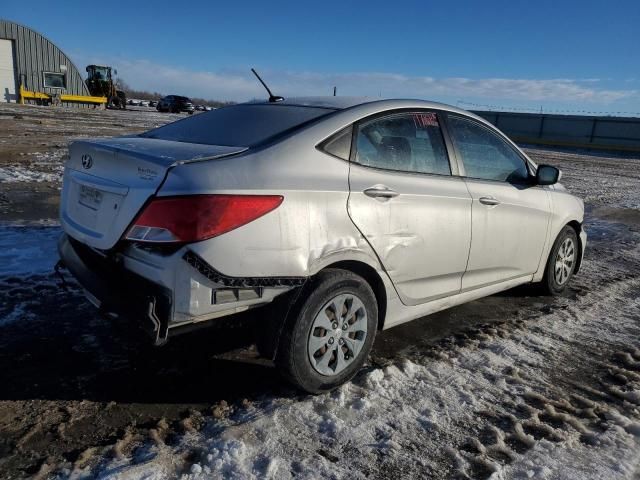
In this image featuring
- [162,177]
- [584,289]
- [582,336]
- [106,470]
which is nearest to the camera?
[106,470]

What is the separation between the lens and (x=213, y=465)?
2.29 m

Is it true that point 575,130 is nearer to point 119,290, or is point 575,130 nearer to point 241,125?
point 241,125

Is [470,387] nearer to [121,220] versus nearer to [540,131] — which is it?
[121,220]

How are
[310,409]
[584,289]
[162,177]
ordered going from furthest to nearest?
1. [584,289]
2. [310,409]
3. [162,177]

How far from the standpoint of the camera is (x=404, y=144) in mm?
3352

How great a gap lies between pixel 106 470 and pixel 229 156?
1561 millimetres

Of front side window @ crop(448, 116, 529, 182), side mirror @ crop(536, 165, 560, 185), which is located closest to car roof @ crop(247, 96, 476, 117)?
front side window @ crop(448, 116, 529, 182)

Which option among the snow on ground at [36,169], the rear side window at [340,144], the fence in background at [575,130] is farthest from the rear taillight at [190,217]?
the fence in background at [575,130]

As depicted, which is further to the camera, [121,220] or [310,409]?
[310,409]

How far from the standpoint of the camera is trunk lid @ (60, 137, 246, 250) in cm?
249

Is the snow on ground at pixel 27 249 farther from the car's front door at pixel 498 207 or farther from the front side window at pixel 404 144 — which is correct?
the car's front door at pixel 498 207

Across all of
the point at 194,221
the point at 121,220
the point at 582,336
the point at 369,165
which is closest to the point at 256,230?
the point at 194,221

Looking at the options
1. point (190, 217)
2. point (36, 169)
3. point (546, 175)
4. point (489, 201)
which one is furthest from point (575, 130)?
point (190, 217)

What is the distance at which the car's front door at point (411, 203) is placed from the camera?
2.98 metres
